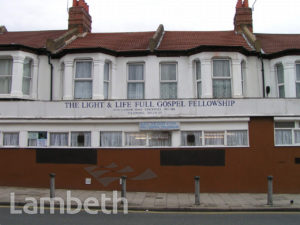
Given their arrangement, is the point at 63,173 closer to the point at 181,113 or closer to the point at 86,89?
the point at 86,89

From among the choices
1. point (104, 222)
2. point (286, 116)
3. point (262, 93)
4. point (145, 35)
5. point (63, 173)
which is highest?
point (145, 35)

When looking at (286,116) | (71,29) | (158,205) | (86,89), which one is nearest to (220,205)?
(158,205)

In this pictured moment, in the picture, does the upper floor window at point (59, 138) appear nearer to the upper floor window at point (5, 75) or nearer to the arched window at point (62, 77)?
the arched window at point (62, 77)

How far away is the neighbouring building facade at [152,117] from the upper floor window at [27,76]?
46mm

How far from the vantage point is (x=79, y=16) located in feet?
61.1

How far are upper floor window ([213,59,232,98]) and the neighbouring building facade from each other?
0.15 ft

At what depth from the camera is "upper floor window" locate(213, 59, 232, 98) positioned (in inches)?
552

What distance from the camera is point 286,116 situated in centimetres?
1243

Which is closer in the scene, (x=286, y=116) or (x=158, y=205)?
(x=158, y=205)

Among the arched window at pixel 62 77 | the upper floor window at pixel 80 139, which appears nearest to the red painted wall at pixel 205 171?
the upper floor window at pixel 80 139

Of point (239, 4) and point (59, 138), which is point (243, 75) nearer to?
point (239, 4)

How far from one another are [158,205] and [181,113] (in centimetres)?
403

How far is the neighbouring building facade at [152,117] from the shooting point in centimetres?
1238

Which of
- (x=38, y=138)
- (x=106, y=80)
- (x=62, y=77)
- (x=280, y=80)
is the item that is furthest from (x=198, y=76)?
(x=38, y=138)
